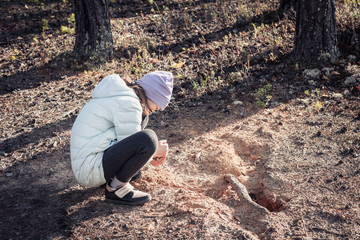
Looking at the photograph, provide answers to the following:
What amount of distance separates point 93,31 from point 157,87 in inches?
166

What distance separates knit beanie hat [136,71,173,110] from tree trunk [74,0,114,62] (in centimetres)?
386

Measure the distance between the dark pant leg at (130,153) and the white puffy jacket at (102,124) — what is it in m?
0.07

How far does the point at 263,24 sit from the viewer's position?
25.1ft

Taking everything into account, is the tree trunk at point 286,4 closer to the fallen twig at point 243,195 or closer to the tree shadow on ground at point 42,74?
the tree shadow on ground at point 42,74

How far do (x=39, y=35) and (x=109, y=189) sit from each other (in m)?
5.96

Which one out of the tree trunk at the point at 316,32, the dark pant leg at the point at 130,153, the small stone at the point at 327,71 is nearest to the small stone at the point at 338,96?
the small stone at the point at 327,71

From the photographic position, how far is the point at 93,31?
7.15m

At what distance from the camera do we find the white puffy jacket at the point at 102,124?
327cm

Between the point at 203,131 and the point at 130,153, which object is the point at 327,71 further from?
the point at 130,153

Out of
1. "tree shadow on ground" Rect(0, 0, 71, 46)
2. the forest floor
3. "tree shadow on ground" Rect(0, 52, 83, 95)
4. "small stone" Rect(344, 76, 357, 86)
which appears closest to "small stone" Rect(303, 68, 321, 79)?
the forest floor

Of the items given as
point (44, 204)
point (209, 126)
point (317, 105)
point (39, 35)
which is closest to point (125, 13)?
point (39, 35)

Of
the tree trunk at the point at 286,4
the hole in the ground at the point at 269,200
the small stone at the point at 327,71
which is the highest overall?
the tree trunk at the point at 286,4

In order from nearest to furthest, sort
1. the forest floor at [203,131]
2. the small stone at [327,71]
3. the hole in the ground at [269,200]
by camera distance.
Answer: the forest floor at [203,131]
the hole in the ground at [269,200]
the small stone at [327,71]

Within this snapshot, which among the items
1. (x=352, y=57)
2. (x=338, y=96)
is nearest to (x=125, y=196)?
(x=338, y=96)
